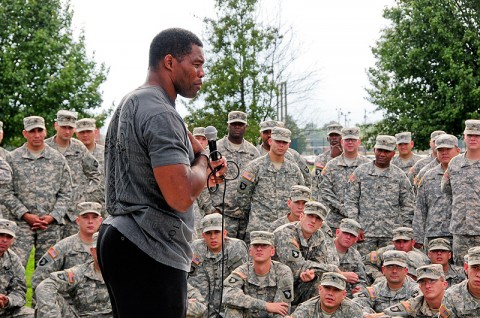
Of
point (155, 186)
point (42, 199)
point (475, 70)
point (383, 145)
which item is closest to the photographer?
point (155, 186)

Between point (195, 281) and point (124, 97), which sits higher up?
point (124, 97)

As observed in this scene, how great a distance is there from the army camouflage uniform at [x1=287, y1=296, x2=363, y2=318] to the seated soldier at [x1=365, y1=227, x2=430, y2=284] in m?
1.43

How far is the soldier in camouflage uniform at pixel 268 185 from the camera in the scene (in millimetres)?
8750

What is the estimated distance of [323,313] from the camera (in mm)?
6980

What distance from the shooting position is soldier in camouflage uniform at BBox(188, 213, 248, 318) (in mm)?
7809

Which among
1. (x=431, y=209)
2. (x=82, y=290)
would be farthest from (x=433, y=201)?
(x=82, y=290)

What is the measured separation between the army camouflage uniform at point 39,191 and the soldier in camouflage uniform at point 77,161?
0.46 m

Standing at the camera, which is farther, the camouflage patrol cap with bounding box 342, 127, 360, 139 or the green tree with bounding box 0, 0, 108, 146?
the green tree with bounding box 0, 0, 108, 146

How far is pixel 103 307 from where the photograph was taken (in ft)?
24.6

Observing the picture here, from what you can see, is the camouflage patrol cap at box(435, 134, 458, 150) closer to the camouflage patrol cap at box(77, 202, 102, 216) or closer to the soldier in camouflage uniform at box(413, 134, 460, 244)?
the soldier in camouflage uniform at box(413, 134, 460, 244)

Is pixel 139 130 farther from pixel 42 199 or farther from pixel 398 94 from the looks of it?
pixel 398 94

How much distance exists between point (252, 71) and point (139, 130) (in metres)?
15.4

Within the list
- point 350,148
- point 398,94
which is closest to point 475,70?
point 398,94

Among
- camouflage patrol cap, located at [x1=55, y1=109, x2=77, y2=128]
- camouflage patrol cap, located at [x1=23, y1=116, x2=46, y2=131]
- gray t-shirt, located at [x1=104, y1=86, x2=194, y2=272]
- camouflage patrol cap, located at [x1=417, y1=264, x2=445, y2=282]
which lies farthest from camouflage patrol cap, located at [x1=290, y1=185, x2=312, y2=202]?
gray t-shirt, located at [x1=104, y1=86, x2=194, y2=272]
